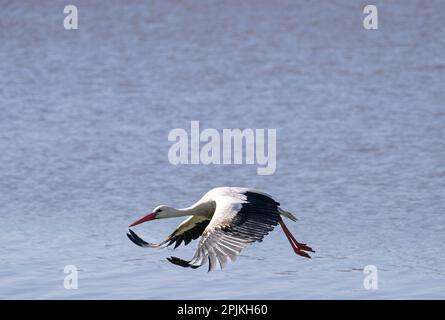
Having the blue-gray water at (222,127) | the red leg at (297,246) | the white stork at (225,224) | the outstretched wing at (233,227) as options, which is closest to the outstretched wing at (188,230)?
the white stork at (225,224)

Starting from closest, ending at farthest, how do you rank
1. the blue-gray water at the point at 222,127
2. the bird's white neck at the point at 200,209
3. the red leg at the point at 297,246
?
the bird's white neck at the point at 200,209 → the red leg at the point at 297,246 → the blue-gray water at the point at 222,127

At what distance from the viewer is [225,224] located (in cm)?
1271

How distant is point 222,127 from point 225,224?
900 cm

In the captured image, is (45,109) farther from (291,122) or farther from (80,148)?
(291,122)

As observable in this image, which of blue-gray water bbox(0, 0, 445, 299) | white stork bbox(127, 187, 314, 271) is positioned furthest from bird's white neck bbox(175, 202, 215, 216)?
blue-gray water bbox(0, 0, 445, 299)

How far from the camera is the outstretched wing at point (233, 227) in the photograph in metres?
12.2

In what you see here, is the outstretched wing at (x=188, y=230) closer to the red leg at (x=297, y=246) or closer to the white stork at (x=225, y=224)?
the white stork at (x=225, y=224)

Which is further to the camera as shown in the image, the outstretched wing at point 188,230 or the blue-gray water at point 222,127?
the blue-gray water at point 222,127

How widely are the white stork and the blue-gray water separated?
0.58 m

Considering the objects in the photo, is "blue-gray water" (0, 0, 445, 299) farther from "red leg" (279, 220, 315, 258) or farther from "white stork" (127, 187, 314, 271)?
"white stork" (127, 187, 314, 271)

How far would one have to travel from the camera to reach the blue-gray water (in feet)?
47.9

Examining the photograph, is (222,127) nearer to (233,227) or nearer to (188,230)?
(188,230)

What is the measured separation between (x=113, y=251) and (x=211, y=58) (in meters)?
11.2
